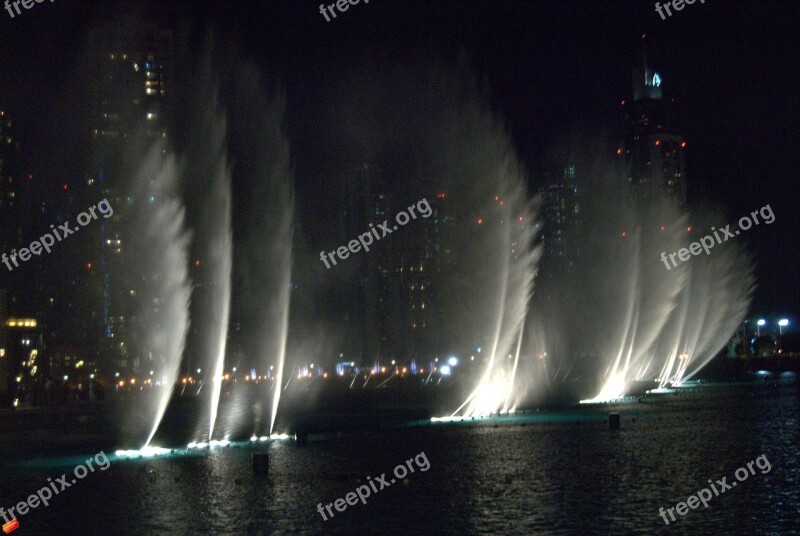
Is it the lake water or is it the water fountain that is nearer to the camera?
the lake water

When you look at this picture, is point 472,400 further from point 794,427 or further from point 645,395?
point 794,427

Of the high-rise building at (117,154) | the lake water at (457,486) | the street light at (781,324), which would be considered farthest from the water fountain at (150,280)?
the street light at (781,324)

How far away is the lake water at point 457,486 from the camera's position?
18.1m

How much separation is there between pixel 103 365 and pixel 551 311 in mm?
61479

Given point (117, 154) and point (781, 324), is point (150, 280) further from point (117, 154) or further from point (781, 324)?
point (781, 324)

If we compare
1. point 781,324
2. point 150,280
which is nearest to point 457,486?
point 150,280

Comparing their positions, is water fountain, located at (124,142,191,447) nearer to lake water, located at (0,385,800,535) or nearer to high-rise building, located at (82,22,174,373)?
high-rise building, located at (82,22,174,373)

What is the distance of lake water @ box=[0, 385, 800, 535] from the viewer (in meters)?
18.1

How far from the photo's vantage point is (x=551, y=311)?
144250 millimetres

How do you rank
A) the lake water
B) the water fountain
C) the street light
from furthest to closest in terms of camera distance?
the street light, the water fountain, the lake water

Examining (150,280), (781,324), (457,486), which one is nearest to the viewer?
(457,486)

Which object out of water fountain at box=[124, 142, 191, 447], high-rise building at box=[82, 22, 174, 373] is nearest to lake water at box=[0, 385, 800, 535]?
water fountain at box=[124, 142, 191, 447]

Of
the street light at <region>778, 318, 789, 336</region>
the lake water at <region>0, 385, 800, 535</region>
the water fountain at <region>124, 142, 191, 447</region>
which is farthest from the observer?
the street light at <region>778, 318, 789, 336</region>

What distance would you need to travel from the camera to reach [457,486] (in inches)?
893
